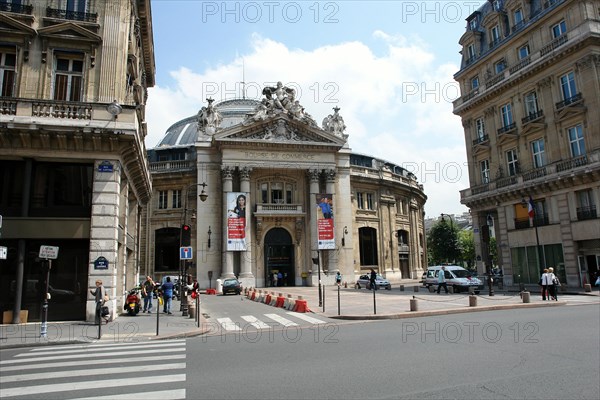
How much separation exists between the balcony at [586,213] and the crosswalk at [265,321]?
2276 cm

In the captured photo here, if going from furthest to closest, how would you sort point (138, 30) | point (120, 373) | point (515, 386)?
point (138, 30) < point (120, 373) < point (515, 386)

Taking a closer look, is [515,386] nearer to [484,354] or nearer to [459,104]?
[484,354]

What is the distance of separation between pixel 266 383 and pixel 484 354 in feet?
16.5

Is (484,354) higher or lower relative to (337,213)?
lower

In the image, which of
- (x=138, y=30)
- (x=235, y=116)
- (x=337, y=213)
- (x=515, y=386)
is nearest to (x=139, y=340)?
(x=515, y=386)

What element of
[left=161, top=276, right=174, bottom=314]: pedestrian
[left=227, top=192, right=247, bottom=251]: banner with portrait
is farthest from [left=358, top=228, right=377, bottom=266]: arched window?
[left=161, top=276, right=174, bottom=314]: pedestrian

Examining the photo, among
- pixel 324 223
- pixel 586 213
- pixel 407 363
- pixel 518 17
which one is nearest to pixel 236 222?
pixel 324 223

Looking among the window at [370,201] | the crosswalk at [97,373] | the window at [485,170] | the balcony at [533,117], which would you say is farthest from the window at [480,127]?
the crosswalk at [97,373]

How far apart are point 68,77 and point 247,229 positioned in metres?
28.2

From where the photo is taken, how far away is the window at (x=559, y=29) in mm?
33031

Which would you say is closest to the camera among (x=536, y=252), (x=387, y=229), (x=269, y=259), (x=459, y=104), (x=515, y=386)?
(x=515, y=386)

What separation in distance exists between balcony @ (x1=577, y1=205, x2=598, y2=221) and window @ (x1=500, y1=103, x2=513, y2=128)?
992 cm

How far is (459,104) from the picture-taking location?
143 ft

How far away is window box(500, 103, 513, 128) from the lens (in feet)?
124
